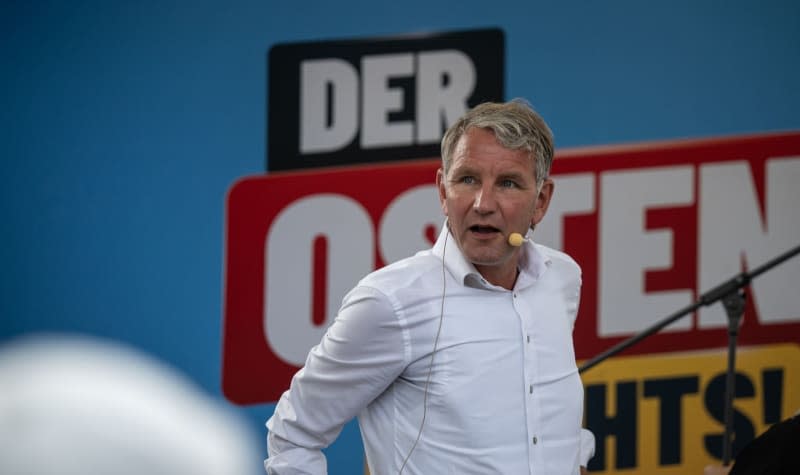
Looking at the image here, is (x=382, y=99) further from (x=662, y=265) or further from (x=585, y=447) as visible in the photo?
(x=585, y=447)

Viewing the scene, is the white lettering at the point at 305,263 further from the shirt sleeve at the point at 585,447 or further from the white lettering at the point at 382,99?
the shirt sleeve at the point at 585,447

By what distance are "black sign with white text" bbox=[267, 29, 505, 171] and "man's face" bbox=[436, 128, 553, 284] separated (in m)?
1.83

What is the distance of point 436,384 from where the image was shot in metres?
1.82

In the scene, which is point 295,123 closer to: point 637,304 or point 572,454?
point 637,304

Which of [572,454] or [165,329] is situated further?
[165,329]

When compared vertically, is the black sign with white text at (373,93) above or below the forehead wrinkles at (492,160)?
above

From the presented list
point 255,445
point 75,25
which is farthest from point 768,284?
point 75,25

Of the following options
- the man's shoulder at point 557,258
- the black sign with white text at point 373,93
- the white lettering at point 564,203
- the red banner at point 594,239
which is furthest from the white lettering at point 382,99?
the man's shoulder at point 557,258

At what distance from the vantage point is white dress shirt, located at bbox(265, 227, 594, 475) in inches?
71.4

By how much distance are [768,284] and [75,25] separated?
2601mm

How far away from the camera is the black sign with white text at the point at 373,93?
3.69m

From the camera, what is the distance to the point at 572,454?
1.91m

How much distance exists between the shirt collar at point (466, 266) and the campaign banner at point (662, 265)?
5.14 ft

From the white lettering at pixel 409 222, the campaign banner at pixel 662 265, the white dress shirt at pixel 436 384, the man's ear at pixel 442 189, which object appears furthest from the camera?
the white lettering at pixel 409 222
